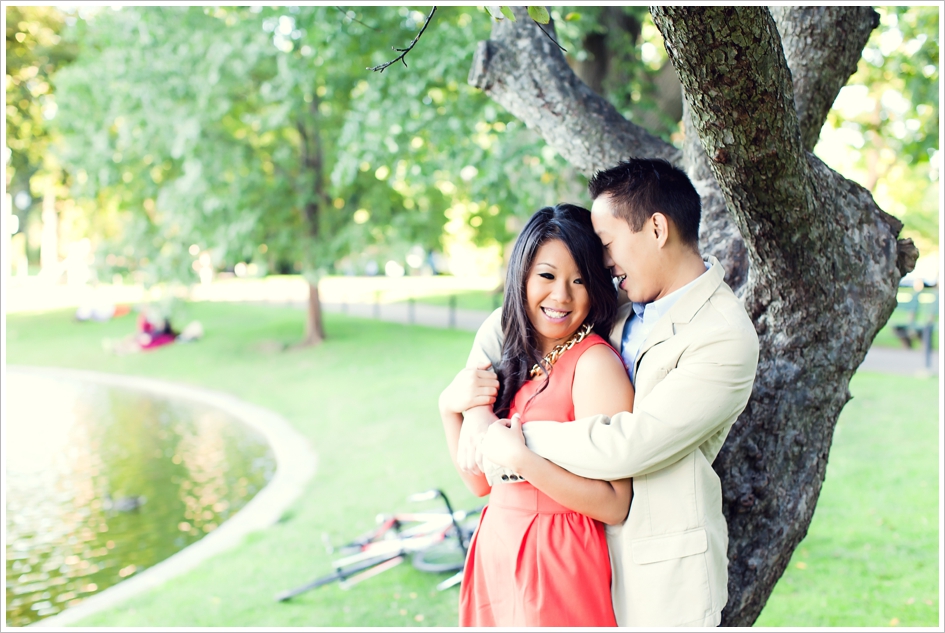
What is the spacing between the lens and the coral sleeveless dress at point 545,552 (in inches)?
86.8

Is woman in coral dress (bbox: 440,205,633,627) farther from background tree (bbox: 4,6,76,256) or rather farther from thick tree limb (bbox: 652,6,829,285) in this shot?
background tree (bbox: 4,6,76,256)

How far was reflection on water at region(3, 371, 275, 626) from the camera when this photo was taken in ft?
23.8

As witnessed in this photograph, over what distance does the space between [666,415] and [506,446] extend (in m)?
0.43

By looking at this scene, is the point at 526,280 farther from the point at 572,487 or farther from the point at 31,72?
the point at 31,72

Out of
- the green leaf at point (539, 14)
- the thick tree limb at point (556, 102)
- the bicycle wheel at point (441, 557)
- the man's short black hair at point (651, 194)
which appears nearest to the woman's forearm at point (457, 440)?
the man's short black hair at point (651, 194)

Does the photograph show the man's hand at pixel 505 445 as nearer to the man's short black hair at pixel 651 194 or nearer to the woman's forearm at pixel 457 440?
the woman's forearm at pixel 457 440

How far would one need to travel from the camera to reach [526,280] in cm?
228

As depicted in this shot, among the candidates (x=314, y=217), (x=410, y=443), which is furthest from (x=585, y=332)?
(x=314, y=217)

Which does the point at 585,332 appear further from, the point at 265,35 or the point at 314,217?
the point at 314,217

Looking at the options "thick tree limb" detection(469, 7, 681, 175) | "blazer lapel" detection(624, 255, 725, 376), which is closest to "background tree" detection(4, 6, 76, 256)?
"thick tree limb" detection(469, 7, 681, 175)

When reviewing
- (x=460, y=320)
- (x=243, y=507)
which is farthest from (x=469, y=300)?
(x=243, y=507)

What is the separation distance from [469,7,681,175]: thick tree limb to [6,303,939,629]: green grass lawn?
354 centimetres

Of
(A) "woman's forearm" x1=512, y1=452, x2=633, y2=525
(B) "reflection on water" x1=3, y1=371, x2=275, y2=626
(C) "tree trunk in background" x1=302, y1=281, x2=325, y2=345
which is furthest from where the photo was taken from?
(C) "tree trunk in background" x1=302, y1=281, x2=325, y2=345

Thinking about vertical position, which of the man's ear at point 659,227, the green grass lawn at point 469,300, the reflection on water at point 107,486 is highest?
the man's ear at point 659,227
